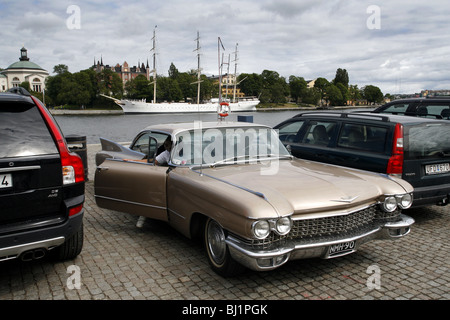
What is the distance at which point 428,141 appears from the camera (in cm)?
583

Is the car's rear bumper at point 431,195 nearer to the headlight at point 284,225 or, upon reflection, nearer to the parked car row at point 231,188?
the parked car row at point 231,188

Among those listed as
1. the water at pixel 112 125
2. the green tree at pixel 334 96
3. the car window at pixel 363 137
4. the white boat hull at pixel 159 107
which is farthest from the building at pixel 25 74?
the car window at pixel 363 137

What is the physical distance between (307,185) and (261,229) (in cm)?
90

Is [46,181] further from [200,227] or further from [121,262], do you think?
[200,227]

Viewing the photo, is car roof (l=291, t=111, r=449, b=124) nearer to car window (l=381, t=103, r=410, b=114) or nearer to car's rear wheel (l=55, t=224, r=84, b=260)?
car window (l=381, t=103, r=410, b=114)

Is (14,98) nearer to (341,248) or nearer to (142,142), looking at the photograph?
(142,142)

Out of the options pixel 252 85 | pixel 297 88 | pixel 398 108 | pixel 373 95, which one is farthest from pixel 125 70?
pixel 398 108

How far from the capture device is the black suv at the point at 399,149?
5.60 m

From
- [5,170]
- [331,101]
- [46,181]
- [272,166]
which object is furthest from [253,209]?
[331,101]

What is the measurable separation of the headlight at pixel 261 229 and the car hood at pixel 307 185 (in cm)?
16

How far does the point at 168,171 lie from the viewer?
4863 millimetres

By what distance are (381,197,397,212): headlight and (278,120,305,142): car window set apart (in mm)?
3401
